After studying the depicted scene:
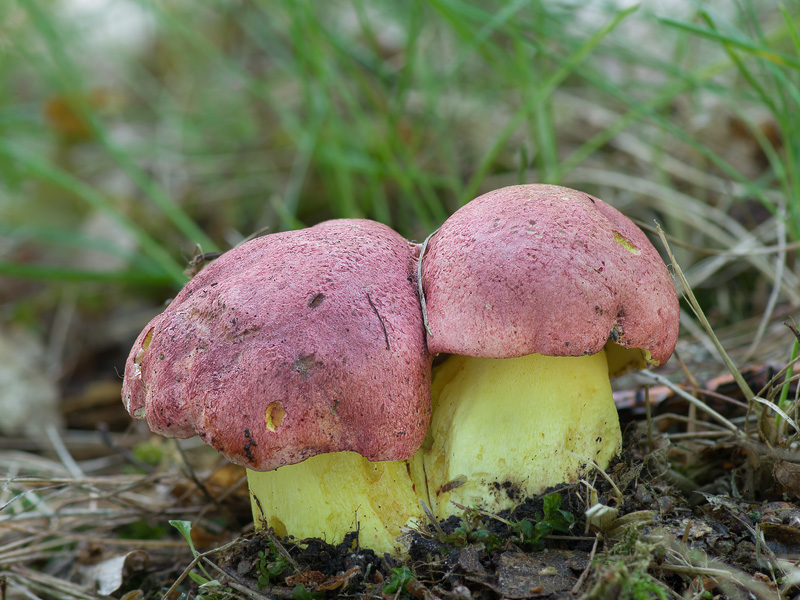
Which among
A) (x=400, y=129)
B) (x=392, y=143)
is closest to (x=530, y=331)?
(x=392, y=143)

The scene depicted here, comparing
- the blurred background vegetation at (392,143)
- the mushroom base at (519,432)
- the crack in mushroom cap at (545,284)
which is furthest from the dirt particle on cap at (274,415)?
the blurred background vegetation at (392,143)

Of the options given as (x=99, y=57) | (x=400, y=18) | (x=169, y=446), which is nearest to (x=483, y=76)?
(x=400, y=18)

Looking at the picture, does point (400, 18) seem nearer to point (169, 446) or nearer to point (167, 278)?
point (167, 278)

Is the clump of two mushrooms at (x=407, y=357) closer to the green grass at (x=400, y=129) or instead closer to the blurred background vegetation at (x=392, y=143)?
the blurred background vegetation at (x=392, y=143)

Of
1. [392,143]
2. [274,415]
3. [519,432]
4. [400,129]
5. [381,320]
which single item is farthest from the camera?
[400,129]

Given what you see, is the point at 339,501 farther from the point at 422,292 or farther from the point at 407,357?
the point at 422,292

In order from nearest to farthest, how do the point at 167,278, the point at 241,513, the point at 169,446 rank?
the point at 241,513 → the point at 169,446 → the point at 167,278
